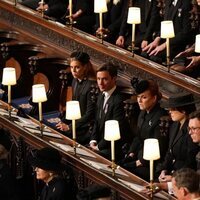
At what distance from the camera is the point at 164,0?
31.8ft

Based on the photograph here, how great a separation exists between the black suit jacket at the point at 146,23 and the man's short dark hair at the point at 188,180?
3.72 m

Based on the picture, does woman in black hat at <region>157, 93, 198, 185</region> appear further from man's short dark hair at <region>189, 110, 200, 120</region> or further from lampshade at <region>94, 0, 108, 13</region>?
lampshade at <region>94, 0, 108, 13</region>

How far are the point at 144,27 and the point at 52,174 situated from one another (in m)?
3.09

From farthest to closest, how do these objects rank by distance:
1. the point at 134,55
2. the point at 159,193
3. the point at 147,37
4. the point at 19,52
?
the point at 19,52 < the point at 147,37 < the point at 134,55 < the point at 159,193

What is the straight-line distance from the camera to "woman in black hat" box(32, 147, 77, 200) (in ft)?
23.9

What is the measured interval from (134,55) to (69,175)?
1.93 m

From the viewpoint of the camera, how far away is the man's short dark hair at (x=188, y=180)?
614 cm

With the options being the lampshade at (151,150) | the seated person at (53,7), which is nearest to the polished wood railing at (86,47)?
the seated person at (53,7)

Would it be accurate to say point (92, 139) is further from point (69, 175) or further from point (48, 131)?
point (69, 175)

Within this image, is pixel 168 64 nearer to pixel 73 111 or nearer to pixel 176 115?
pixel 176 115

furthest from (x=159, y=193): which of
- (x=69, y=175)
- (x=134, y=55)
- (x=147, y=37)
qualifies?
(x=147, y=37)

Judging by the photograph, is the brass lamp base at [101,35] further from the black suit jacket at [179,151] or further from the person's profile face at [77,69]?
the black suit jacket at [179,151]

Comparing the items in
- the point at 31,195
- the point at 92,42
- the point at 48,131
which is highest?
the point at 92,42

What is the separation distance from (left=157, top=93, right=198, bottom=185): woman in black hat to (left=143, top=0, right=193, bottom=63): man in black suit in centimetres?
163
